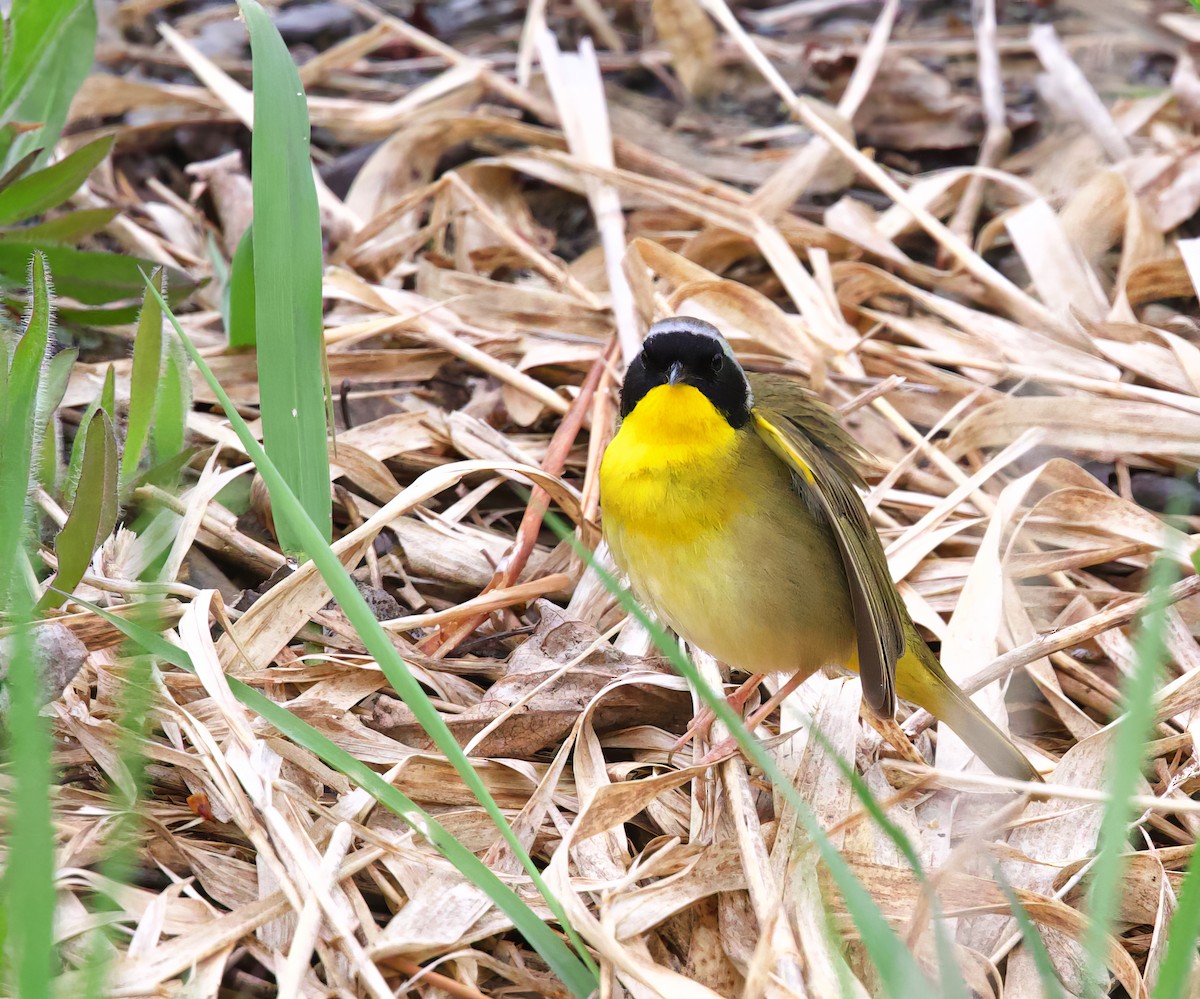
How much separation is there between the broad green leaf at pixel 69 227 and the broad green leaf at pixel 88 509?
1.18m

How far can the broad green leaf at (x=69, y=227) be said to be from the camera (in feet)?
12.1

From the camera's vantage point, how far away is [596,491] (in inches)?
144

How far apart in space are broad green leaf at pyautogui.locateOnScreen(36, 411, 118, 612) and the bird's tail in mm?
1749

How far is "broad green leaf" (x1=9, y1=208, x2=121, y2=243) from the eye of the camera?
12.1ft

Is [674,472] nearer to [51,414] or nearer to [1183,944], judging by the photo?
[51,414]

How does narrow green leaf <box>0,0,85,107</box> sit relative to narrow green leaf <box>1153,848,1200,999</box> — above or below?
above

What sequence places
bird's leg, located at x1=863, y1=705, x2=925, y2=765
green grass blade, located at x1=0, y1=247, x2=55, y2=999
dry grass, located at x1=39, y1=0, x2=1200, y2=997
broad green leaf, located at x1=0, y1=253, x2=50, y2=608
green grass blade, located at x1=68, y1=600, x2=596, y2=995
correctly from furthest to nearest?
bird's leg, located at x1=863, y1=705, x2=925, y2=765 < broad green leaf, located at x1=0, y1=253, x2=50, y2=608 < dry grass, located at x1=39, y1=0, x2=1200, y2=997 < green grass blade, located at x1=68, y1=600, x2=596, y2=995 < green grass blade, located at x1=0, y1=247, x2=55, y2=999

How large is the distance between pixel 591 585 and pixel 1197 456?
5.71ft

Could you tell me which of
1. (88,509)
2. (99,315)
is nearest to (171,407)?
(88,509)

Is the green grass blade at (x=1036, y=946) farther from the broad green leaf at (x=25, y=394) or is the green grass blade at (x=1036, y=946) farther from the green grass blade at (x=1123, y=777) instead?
the broad green leaf at (x=25, y=394)

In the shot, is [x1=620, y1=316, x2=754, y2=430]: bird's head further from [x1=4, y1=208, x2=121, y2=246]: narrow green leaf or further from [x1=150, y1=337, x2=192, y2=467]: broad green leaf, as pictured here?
[x1=4, y1=208, x2=121, y2=246]: narrow green leaf

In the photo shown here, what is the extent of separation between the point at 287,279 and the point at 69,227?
1.10 metres

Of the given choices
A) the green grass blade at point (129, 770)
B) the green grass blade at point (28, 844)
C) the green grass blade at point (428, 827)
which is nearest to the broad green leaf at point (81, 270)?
the green grass blade at point (428, 827)

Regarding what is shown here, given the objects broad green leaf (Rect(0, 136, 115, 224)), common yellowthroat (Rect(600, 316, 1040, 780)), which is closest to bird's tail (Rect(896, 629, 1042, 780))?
common yellowthroat (Rect(600, 316, 1040, 780))
